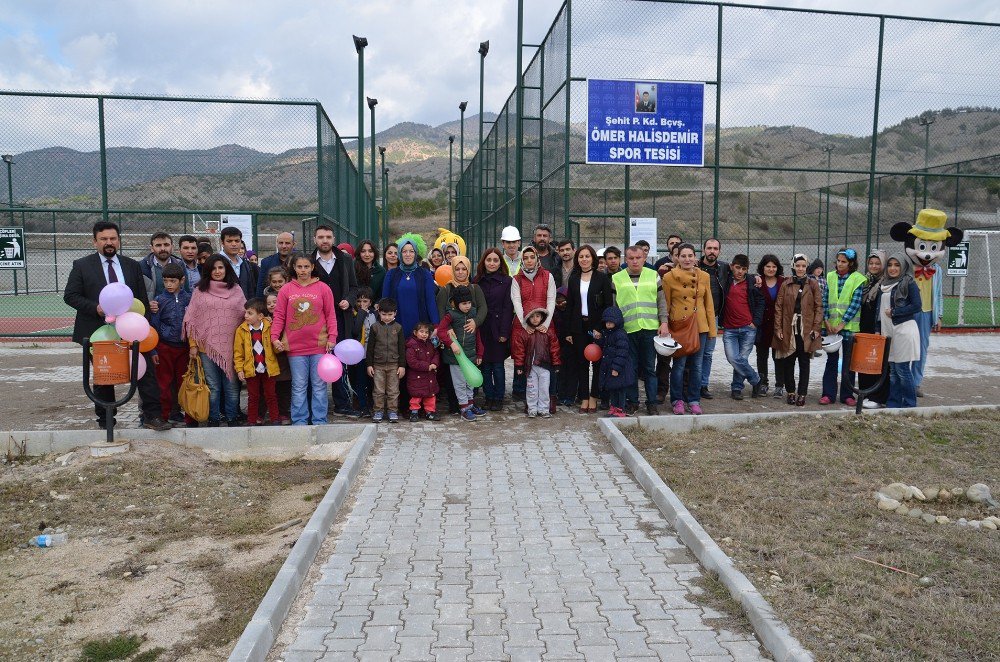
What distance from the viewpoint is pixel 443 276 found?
856cm

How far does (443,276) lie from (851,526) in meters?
5.10

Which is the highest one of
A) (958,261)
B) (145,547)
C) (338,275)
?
(958,261)

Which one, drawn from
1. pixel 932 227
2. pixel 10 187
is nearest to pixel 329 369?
pixel 932 227

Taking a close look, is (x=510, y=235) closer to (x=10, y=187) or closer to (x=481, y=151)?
(x=10, y=187)

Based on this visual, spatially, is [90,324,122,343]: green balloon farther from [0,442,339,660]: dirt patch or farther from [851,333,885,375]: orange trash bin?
[851,333,885,375]: orange trash bin

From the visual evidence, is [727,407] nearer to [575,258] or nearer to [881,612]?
[575,258]

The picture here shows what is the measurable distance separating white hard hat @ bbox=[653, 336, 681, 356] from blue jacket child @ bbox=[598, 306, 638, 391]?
0.32 metres

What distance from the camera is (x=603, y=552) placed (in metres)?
4.59

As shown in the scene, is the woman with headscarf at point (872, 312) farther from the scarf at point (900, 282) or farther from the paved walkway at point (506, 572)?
the paved walkway at point (506, 572)

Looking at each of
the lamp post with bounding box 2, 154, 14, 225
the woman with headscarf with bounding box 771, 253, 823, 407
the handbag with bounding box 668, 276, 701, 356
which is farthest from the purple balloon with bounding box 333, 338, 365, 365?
the lamp post with bounding box 2, 154, 14, 225

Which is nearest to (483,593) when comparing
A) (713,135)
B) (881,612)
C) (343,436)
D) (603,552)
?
(603,552)

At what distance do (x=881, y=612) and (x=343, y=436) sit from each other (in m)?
4.90

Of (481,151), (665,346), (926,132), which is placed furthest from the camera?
(481,151)

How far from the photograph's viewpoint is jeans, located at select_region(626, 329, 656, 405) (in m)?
8.16
